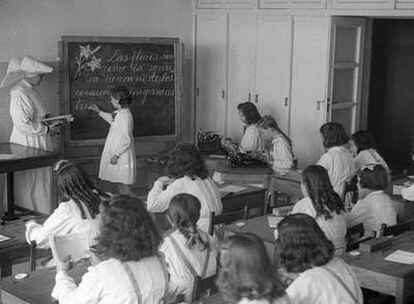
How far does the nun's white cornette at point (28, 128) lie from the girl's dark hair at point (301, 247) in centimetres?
528

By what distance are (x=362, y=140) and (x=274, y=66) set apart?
2498 millimetres

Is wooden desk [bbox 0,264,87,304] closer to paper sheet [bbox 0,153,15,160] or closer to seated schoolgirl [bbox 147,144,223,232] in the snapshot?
seated schoolgirl [bbox 147,144,223,232]

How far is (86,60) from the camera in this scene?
8.90m

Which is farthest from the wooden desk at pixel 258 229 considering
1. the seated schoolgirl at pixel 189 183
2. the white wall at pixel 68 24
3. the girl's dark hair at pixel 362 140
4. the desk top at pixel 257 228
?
the white wall at pixel 68 24

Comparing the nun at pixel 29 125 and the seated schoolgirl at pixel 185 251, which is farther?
the nun at pixel 29 125

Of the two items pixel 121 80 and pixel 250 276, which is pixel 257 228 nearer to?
pixel 250 276

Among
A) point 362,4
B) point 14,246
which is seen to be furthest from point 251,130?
point 14,246

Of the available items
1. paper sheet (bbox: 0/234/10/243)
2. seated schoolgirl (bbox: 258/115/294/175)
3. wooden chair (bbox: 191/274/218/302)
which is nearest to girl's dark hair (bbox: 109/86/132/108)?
seated schoolgirl (bbox: 258/115/294/175)

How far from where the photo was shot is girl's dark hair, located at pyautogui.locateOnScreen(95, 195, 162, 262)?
Result: 338cm

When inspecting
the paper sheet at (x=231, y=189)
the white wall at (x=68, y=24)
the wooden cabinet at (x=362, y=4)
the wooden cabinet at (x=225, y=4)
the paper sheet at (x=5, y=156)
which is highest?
the wooden cabinet at (x=225, y=4)

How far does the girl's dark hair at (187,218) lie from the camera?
13.8 feet

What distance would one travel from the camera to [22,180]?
27.8 feet

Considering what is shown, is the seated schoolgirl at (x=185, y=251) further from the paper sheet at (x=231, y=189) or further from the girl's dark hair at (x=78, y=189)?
the paper sheet at (x=231, y=189)

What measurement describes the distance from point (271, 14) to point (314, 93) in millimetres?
1250
